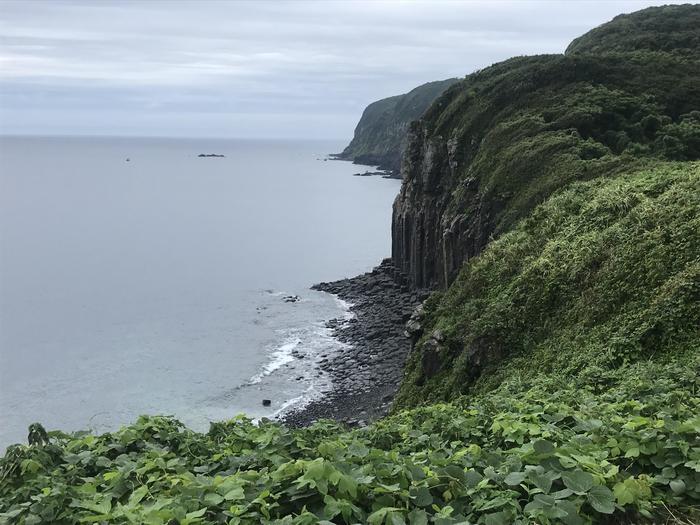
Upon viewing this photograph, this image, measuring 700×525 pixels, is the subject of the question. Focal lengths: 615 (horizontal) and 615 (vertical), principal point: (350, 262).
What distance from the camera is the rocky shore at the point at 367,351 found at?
116 feet

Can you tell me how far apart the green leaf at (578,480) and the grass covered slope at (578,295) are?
9.06 metres

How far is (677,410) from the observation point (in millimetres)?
7383

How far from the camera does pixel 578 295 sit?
1859 centimetres

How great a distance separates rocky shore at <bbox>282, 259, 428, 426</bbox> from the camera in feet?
116

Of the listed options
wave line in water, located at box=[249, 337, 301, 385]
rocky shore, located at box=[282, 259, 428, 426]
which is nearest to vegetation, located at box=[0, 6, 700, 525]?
rocky shore, located at box=[282, 259, 428, 426]

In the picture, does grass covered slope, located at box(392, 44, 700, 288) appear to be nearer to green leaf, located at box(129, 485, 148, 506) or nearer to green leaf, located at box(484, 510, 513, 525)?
green leaf, located at box(484, 510, 513, 525)

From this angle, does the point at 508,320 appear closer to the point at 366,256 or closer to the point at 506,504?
the point at 506,504

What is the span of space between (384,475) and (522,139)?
4036cm

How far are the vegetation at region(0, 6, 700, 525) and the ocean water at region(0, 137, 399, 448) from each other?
11.9 ft

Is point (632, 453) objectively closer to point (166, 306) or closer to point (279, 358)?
point (279, 358)

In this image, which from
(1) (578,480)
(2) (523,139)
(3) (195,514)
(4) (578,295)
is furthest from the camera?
(2) (523,139)

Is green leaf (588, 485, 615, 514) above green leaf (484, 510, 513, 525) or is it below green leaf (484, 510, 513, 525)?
above

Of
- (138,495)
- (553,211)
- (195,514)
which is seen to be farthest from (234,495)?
(553,211)

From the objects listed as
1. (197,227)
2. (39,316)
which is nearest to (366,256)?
(197,227)
